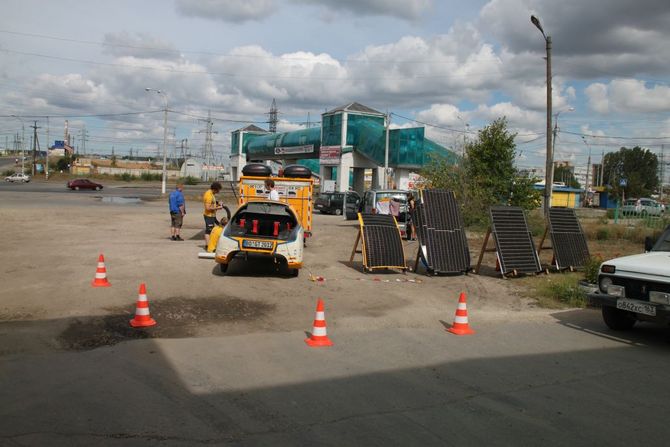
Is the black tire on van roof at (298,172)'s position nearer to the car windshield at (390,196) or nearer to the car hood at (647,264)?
the car windshield at (390,196)

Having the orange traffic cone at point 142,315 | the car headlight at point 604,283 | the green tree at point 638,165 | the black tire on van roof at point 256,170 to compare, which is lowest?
the orange traffic cone at point 142,315

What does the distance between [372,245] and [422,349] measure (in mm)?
5555

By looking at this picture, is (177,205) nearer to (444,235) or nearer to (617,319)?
(444,235)

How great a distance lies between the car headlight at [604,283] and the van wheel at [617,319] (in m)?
0.38

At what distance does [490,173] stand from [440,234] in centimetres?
1404

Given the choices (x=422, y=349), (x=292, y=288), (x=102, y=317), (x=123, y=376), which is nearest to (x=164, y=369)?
(x=123, y=376)

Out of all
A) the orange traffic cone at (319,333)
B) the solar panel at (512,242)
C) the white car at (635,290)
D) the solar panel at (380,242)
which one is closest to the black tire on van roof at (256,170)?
the solar panel at (380,242)

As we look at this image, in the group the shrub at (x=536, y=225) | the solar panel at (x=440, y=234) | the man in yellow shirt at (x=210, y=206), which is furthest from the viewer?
the shrub at (x=536, y=225)

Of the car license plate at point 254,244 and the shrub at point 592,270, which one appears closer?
the car license plate at point 254,244

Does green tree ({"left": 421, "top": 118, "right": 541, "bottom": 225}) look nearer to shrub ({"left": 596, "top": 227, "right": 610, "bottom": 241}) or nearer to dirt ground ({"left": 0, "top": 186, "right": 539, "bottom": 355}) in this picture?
shrub ({"left": 596, "top": 227, "right": 610, "bottom": 241})

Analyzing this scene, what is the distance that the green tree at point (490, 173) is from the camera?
82.8ft

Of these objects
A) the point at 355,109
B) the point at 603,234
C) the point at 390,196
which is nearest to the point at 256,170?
the point at 390,196

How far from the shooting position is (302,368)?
590 centimetres

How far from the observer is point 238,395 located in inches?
197
